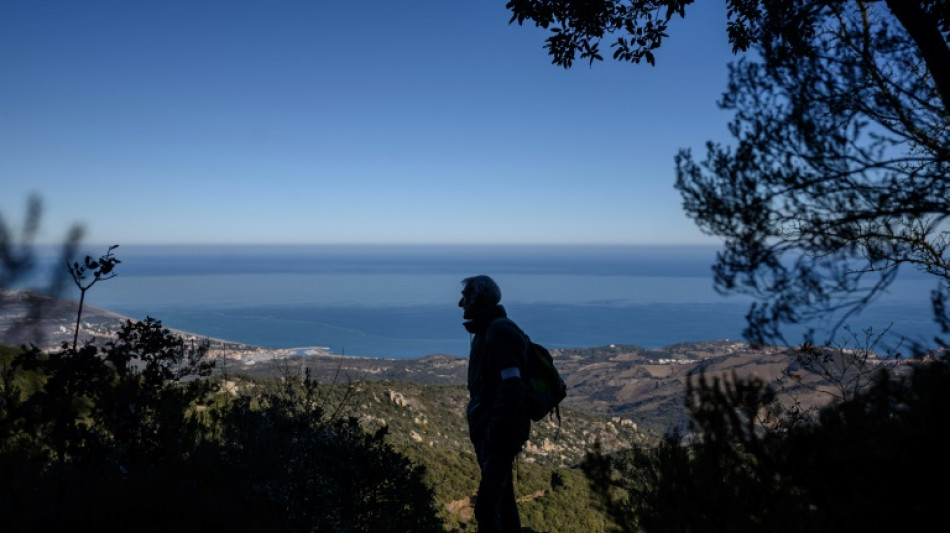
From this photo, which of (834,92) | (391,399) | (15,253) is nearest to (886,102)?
(834,92)

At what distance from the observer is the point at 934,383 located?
2135 mm

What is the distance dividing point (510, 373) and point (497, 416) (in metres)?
0.33

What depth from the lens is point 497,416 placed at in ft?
11.9

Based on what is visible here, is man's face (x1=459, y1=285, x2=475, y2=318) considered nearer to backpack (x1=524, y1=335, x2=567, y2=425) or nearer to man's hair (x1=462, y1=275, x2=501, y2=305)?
man's hair (x1=462, y1=275, x2=501, y2=305)

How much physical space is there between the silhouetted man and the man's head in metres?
0.03

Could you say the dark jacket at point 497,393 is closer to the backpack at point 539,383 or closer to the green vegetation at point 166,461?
the backpack at point 539,383

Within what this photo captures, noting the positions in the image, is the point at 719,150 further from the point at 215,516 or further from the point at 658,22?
the point at 215,516

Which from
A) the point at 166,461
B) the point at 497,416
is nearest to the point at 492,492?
the point at 497,416

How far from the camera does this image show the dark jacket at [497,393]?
362 centimetres

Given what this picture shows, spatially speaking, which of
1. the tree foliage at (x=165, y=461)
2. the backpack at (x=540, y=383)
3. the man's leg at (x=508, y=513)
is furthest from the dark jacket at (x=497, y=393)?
the tree foliage at (x=165, y=461)

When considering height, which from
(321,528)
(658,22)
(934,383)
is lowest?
(321,528)

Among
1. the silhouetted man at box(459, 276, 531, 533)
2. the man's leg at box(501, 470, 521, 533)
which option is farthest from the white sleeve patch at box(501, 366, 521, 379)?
the man's leg at box(501, 470, 521, 533)

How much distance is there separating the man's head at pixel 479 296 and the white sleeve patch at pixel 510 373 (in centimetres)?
58

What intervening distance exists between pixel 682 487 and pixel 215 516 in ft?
12.1
